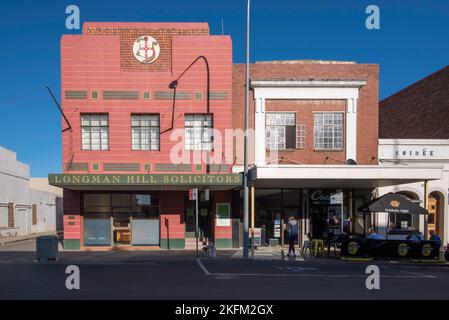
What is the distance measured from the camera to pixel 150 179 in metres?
18.4

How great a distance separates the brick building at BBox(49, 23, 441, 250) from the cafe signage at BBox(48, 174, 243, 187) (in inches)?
65.4

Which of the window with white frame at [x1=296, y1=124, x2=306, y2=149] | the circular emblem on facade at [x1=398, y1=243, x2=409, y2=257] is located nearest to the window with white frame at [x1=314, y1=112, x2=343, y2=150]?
the window with white frame at [x1=296, y1=124, x2=306, y2=149]

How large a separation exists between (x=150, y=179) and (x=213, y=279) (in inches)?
309

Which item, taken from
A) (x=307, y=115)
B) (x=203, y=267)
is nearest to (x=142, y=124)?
(x=307, y=115)

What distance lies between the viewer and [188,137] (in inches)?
820

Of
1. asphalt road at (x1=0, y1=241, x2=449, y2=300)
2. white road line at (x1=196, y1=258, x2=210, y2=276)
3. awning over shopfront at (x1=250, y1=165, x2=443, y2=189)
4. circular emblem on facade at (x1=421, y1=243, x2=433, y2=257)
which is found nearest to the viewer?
asphalt road at (x1=0, y1=241, x2=449, y2=300)

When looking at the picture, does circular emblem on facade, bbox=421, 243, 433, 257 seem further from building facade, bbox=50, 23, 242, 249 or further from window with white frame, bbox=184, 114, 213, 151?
window with white frame, bbox=184, 114, 213, 151

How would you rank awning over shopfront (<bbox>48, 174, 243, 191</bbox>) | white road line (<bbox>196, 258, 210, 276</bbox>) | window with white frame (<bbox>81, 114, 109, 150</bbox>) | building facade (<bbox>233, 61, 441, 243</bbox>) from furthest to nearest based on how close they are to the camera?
building facade (<bbox>233, 61, 441, 243</bbox>) → window with white frame (<bbox>81, 114, 109, 150</bbox>) → awning over shopfront (<bbox>48, 174, 243, 191</bbox>) → white road line (<bbox>196, 258, 210, 276</bbox>)

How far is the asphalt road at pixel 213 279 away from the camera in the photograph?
31.3 feet

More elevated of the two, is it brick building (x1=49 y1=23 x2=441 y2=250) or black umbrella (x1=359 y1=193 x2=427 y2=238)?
brick building (x1=49 y1=23 x2=441 y2=250)

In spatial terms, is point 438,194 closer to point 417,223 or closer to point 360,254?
point 417,223

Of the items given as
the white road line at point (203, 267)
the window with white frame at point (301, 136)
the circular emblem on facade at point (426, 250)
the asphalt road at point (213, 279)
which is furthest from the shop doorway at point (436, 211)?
the white road line at point (203, 267)

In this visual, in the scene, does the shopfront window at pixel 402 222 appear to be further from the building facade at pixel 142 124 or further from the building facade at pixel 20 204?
the building facade at pixel 20 204

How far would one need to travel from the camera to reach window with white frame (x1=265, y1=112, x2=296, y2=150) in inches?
831
